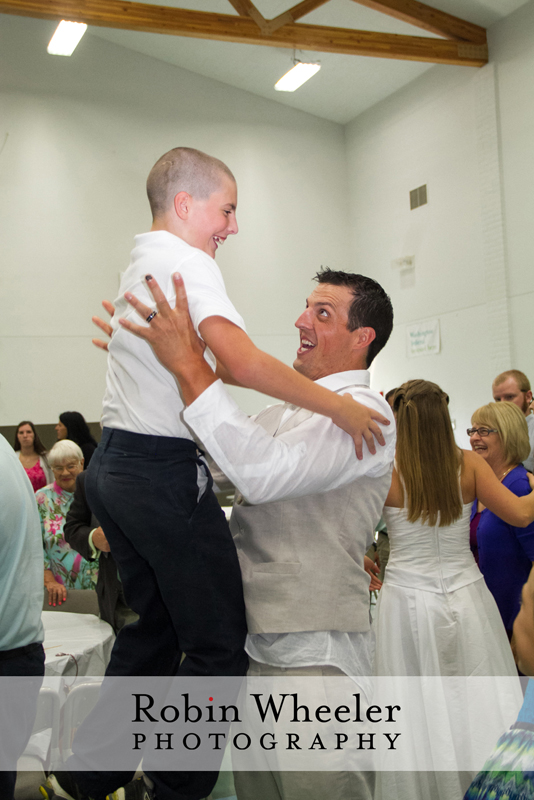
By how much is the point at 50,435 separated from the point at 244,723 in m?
8.37

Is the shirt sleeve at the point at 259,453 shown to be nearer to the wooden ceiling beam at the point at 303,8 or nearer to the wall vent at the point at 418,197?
the wooden ceiling beam at the point at 303,8

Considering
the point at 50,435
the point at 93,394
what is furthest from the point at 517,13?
the point at 50,435

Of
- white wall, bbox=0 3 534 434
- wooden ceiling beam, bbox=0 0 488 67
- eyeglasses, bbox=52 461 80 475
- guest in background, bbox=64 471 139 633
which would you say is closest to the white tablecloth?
guest in background, bbox=64 471 139 633

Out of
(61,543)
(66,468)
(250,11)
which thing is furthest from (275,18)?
(61,543)

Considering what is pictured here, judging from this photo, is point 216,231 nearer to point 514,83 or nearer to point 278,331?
point 514,83

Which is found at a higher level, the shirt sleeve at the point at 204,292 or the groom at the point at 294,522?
the shirt sleeve at the point at 204,292

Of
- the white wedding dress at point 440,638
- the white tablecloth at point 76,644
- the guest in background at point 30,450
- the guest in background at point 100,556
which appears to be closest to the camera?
the white wedding dress at point 440,638

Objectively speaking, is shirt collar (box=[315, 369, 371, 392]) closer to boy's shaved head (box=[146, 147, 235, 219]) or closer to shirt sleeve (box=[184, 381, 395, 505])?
shirt sleeve (box=[184, 381, 395, 505])

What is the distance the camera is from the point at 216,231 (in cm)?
180

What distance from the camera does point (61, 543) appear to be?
400 centimetres

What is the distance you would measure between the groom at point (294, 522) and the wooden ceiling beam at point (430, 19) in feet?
26.0

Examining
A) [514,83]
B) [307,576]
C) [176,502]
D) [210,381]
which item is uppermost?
[514,83]

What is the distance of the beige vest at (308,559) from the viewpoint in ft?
5.14

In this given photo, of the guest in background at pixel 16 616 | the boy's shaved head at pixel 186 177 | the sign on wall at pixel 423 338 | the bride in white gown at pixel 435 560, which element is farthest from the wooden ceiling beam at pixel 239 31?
the guest in background at pixel 16 616
